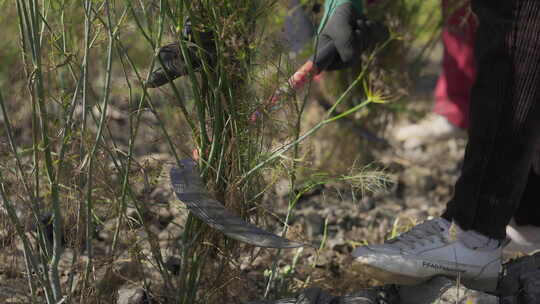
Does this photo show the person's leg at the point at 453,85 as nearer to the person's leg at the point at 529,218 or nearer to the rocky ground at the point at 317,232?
the rocky ground at the point at 317,232

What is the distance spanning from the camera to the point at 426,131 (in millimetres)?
3459

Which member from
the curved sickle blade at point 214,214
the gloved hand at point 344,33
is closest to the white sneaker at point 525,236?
the gloved hand at point 344,33

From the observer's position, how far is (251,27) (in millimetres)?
1508

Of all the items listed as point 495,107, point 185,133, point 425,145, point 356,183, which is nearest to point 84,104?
point 185,133

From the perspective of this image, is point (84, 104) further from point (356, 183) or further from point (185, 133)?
point (356, 183)

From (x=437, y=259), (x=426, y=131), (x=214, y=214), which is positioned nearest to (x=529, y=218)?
(x=437, y=259)

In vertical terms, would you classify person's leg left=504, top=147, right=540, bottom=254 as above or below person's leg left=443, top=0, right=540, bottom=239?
below

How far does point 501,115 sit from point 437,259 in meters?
0.39

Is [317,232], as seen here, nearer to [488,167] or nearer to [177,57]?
[488,167]

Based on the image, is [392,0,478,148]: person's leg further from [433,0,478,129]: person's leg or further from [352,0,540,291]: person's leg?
[352,0,540,291]: person's leg

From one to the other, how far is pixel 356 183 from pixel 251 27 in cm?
46

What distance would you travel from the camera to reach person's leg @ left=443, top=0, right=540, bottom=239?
5.03ft

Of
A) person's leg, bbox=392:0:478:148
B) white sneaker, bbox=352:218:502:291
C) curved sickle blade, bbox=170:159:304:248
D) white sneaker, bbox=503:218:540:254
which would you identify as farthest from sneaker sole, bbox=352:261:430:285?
person's leg, bbox=392:0:478:148

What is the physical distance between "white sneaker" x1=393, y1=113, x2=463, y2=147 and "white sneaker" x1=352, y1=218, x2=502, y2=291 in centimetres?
173
